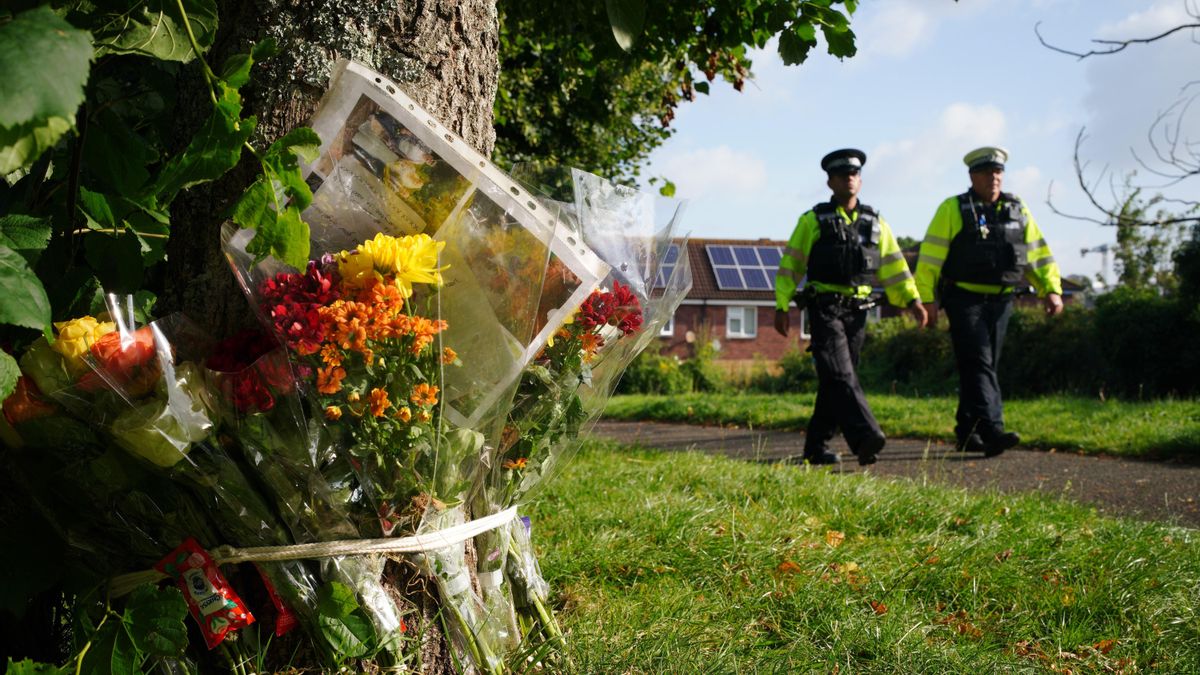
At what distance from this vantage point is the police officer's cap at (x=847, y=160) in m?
6.98

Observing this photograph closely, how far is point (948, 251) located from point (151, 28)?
668 centimetres

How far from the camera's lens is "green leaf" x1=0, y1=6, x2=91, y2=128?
38.7 inches

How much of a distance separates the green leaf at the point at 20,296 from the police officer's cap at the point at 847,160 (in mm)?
6286

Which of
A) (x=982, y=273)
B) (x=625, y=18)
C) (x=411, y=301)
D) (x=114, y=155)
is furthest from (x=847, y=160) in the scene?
(x=114, y=155)

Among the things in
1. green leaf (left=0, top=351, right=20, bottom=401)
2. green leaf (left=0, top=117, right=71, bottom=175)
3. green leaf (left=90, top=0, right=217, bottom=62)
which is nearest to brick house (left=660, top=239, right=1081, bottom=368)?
green leaf (left=90, top=0, right=217, bottom=62)

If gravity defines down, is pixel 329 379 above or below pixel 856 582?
above

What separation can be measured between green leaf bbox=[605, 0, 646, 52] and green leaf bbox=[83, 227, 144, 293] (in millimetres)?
1083

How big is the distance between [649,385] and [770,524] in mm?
18783

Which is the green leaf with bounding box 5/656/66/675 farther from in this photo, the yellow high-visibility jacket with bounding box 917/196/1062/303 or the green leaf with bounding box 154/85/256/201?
the yellow high-visibility jacket with bounding box 917/196/1062/303

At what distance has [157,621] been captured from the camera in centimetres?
165

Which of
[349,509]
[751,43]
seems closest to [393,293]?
[349,509]

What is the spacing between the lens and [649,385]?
2244 centimetres

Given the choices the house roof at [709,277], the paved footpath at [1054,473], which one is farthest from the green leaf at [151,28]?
the house roof at [709,277]

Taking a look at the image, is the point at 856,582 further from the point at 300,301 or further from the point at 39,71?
the point at 39,71
